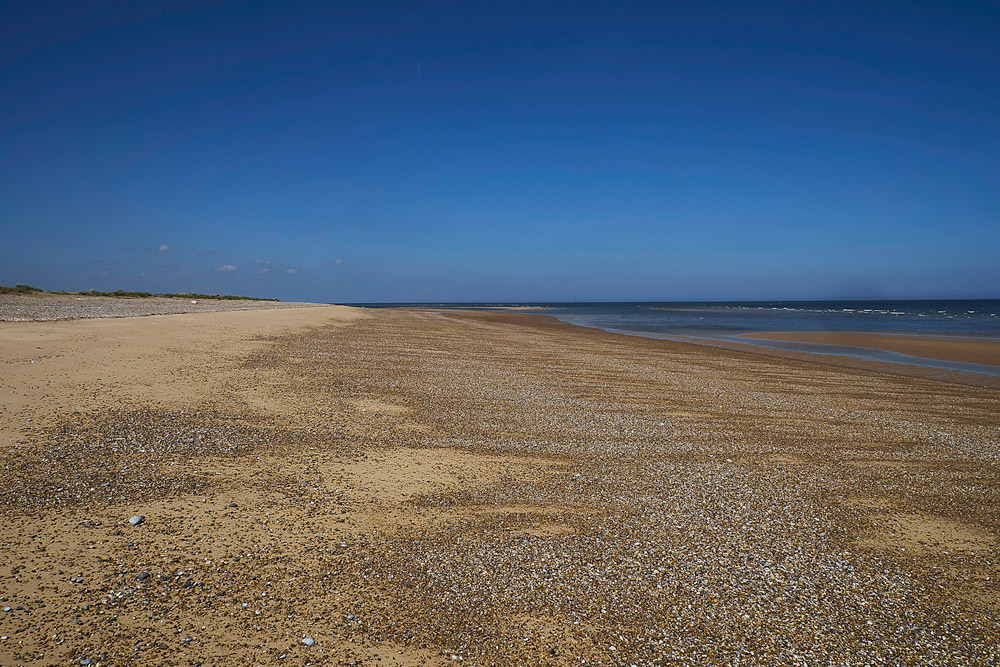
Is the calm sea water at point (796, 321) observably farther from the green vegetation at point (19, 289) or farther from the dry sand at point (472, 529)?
the green vegetation at point (19, 289)

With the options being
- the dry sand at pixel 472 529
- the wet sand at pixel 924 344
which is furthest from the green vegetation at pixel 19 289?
the wet sand at pixel 924 344

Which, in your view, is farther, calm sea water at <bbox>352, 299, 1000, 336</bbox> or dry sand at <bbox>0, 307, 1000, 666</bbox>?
calm sea water at <bbox>352, 299, 1000, 336</bbox>

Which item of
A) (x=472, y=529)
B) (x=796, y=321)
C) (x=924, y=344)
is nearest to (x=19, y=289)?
(x=472, y=529)

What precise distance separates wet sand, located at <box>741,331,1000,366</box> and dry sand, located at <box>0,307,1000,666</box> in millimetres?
15767

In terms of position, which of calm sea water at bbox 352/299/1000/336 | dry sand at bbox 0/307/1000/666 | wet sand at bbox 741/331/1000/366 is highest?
calm sea water at bbox 352/299/1000/336

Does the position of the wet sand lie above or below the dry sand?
above

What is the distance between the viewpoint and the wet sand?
21781 millimetres

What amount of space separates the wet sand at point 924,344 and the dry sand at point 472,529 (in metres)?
15.8

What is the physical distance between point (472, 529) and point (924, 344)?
33.3 metres

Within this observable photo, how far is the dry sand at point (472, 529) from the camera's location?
11.2 feet

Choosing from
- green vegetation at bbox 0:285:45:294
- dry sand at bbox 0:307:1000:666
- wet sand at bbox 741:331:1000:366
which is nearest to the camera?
dry sand at bbox 0:307:1000:666

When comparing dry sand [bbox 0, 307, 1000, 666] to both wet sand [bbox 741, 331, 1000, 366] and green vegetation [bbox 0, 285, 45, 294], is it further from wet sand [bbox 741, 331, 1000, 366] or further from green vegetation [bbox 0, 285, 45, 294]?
green vegetation [bbox 0, 285, 45, 294]

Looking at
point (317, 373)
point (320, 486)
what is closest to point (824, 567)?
point (320, 486)

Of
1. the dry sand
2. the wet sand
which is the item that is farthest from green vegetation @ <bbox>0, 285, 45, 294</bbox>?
the wet sand
